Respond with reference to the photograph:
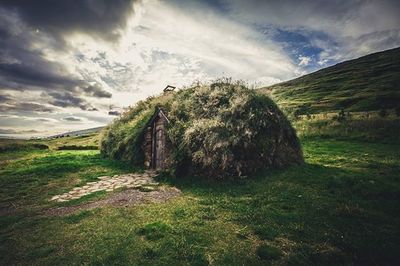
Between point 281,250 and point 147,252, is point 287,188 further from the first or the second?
point 147,252

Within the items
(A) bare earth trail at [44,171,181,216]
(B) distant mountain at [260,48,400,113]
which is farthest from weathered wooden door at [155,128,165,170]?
(B) distant mountain at [260,48,400,113]

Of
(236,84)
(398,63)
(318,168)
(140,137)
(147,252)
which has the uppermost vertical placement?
(398,63)

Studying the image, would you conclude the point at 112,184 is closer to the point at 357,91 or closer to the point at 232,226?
the point at 232,226

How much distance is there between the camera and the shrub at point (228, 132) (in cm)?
1246

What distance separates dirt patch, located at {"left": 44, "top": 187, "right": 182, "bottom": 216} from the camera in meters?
9.28

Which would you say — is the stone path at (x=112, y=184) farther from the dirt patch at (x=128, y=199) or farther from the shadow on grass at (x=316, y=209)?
the shadow on grass at (x=316, y=209)

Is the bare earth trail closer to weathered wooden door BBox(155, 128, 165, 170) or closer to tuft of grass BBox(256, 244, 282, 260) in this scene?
weathered wooden door BBox(155, 128, 165, 170)

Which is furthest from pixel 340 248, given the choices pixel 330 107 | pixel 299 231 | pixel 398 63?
pixel 398 63

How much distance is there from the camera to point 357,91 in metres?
69.6

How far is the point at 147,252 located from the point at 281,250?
3.41 meters

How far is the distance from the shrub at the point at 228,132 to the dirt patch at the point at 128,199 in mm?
2498

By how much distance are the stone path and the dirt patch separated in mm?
778

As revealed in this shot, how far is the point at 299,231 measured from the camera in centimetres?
668

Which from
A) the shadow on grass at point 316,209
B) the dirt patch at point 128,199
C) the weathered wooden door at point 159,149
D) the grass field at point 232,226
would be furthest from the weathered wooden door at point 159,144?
the grass field at point 232,226
